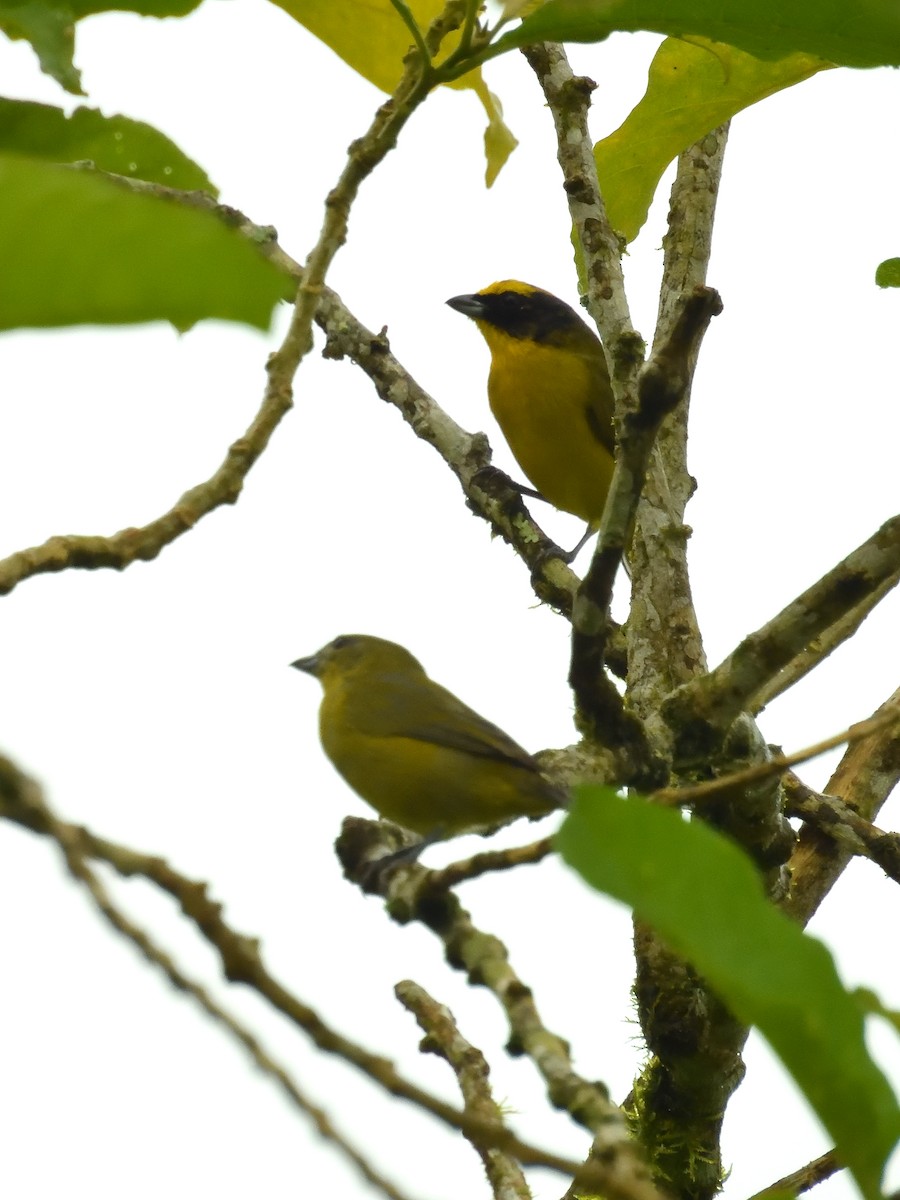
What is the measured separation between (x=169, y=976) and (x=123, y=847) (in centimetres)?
15

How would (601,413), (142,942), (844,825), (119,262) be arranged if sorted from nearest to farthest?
(119,262), (142,942), (844,825), (601,413)

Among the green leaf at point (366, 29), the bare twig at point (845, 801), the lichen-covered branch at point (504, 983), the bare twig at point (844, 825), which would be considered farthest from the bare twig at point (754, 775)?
the bare twig at point (845, 801)

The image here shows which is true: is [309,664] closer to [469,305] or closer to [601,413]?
[601,413]

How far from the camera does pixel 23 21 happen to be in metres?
1.91

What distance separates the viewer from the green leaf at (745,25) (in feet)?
6.35

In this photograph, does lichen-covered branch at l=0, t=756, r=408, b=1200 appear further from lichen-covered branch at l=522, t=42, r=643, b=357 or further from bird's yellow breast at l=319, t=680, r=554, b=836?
lichen-covered branch at l=522, t=42, r=643, b=357

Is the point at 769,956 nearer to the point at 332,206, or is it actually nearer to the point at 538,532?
the point at 332,206

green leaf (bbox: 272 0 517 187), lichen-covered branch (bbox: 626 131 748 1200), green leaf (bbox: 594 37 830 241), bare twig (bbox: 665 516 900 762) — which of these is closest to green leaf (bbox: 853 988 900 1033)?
bare twig (bbox: 665 516 900 762)

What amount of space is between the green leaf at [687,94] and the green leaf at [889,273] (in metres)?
1.29

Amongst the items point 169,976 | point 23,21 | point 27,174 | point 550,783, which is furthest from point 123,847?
point 550,783

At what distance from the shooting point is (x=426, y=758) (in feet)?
12.1

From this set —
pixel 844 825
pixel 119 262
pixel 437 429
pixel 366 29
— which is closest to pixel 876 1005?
pixel 119 262

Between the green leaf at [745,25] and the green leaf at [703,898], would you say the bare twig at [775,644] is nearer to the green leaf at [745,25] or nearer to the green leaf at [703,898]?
the green leaf at [745,25]

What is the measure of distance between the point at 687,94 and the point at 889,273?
60.9 inches
